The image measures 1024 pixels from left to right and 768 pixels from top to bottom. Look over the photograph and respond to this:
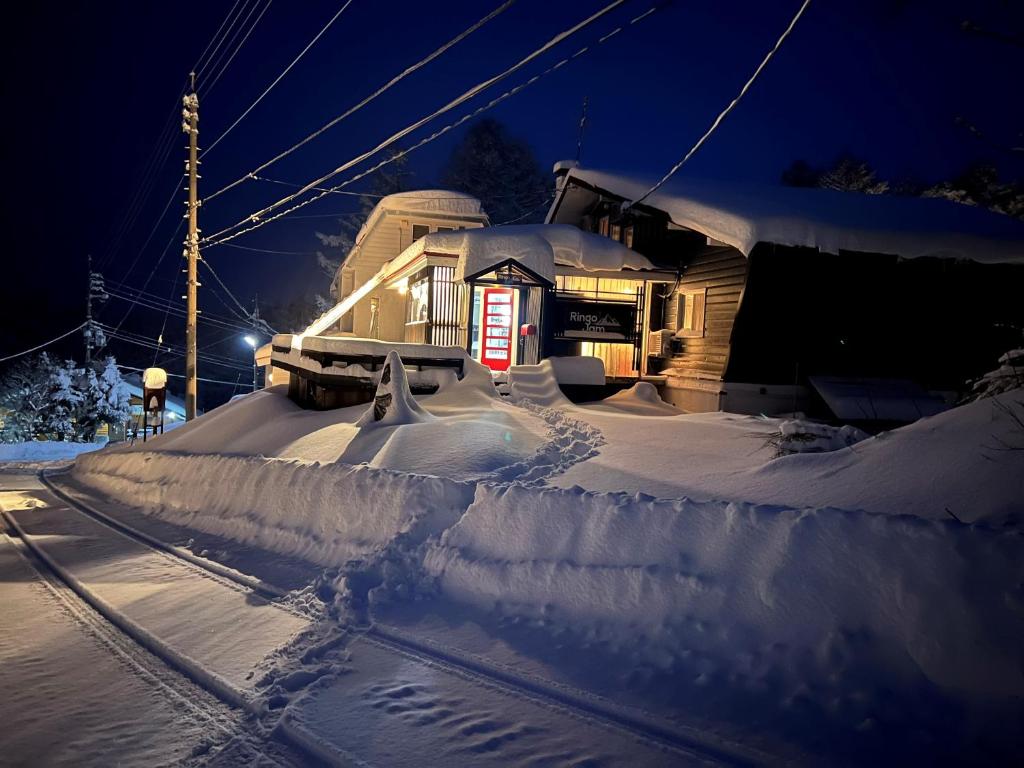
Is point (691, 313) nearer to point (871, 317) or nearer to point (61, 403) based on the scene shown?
point (871, 317)

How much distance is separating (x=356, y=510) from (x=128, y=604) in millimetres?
2299

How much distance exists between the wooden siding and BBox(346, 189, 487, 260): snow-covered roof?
1220 cm

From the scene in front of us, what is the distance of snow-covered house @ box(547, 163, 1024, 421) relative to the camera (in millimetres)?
13750

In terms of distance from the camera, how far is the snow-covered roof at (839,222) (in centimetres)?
1325

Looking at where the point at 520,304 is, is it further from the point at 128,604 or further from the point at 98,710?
the point at 98,710

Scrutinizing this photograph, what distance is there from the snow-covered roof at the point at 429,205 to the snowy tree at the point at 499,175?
47.6 feet

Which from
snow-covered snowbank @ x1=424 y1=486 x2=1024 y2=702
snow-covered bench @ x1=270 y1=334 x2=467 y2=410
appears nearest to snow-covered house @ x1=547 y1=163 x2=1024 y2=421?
snow-covered bench @ x1=270 y1=334 x2=467 y2=410

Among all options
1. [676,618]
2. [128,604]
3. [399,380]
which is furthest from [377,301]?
[676,618]

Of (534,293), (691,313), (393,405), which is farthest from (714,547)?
(691,313)

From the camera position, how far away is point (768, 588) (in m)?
4.14

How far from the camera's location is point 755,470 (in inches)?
249

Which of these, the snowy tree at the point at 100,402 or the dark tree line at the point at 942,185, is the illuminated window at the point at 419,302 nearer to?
the dark tree line at the point at 942,185

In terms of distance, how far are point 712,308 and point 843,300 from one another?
3.03 meters

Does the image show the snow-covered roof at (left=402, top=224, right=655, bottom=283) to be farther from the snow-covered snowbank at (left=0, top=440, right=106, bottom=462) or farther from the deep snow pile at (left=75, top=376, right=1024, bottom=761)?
the snow-covered snowbank at (left=0, top=440, right=106, bottom=462)
